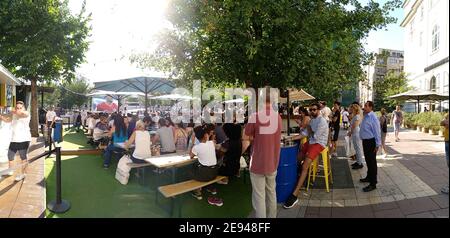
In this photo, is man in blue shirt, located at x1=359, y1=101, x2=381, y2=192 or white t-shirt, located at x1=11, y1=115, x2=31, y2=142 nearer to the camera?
man in blue shirt, located at x1=359, y1=101, x2=381, y2=192

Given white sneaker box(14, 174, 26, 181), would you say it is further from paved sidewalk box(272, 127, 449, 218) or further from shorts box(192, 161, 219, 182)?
paved sidewalk box(272, 127, 449, 218)

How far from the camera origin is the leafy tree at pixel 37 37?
32.8ft

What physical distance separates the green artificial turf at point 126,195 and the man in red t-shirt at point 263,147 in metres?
0.51

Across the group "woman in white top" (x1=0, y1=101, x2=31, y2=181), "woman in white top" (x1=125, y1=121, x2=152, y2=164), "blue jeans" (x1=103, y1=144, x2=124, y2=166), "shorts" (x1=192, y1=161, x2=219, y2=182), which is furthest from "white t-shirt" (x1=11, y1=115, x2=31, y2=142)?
"shorts" (x1=192, y1=161, x2=219, y2=182)

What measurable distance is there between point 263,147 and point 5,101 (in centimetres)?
937

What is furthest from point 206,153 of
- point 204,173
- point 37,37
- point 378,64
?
point 378,64

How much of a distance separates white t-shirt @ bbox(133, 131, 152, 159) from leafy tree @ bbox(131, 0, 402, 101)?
121 centimetres

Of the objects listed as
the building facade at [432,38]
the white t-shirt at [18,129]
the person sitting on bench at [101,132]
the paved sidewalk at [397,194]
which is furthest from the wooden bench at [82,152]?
the building facade at [432,38]

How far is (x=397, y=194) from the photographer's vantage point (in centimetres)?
369

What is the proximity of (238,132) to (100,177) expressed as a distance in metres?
2.86

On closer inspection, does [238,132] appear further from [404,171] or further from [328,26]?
[404,171]

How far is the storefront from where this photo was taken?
Result: 6.96 metres

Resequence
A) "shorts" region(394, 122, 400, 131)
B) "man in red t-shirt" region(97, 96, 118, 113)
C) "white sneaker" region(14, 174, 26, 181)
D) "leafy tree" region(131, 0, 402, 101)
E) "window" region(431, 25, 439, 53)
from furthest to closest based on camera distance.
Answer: "man in red t-shirt" region(97, 96, 118, 113) < "shorts" region(394, 122, 400, 131) < "white sneaker" region(14, 174, 26, 181) < "leafy tree" region(131, 0, 402, 101) < "window" region(431, 25, 439, 53)
